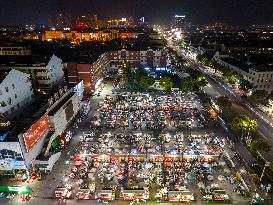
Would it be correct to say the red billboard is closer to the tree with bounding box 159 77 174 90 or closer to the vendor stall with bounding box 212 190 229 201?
the vendor stall with bounding box 212 190 229 201

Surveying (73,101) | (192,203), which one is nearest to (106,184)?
(192,203)

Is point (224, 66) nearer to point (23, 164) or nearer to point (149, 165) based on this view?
point (149, 165)

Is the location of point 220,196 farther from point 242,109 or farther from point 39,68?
point 39,68

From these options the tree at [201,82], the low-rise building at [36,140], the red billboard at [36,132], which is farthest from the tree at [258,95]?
the red billboard at [36,132]

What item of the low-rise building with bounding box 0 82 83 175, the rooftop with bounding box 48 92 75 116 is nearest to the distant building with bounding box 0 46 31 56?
the rooftop with bounding box 48 92 75 116

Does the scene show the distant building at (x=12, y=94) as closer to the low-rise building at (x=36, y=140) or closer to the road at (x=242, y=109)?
the low-rise building at (x=36, y=140)

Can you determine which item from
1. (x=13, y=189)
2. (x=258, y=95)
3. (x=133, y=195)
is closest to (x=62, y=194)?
(x=13, y=189)

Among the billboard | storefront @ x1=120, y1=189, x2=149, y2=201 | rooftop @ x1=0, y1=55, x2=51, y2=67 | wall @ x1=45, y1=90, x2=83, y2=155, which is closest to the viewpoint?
storefront @ x1=120, y1=189, x2=149, y2=201
